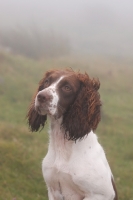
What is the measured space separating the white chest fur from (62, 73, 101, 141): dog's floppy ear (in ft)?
0.48

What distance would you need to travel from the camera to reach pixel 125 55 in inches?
1630

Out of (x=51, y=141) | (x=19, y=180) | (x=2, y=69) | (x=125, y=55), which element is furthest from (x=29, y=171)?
(x=125, y=55)

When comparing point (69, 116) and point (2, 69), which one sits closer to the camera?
point (69, 116)

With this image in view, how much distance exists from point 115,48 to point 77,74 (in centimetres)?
4207

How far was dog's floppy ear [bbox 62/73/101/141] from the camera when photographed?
4.23 meters

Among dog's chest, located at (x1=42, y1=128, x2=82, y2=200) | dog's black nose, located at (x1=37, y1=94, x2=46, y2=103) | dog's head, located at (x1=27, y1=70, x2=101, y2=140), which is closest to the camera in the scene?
dog's black nose, located at (x1=37, y1=94, x2=46, y2=103)

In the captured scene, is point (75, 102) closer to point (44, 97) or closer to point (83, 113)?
point (83, 113)

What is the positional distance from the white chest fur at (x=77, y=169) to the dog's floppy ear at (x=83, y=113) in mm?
146

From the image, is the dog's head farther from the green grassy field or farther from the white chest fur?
the green grassy field

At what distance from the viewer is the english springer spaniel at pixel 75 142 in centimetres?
422

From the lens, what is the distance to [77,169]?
13.9ft

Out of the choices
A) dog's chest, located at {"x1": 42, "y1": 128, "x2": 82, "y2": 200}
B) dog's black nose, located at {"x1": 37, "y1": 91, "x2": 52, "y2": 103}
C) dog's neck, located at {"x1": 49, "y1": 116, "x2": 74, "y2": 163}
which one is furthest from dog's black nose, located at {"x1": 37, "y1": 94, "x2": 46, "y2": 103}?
dog's chest, located at {"x1": 42, "y1": 128, "x2": 82, "y2": 200}

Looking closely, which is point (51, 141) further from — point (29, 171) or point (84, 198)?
point (29, 171)

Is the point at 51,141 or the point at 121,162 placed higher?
the point at 51,141
